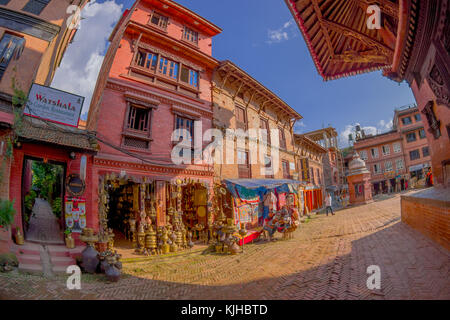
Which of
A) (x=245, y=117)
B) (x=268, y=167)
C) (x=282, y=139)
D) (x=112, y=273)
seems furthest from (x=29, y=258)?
(x=282, y=139)

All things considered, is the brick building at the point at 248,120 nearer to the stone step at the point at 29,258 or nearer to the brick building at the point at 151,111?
the brick building at the point at 151,111

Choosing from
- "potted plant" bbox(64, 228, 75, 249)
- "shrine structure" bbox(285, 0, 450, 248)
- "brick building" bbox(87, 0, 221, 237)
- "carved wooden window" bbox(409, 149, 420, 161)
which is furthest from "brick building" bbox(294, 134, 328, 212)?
"potted plant" bbox(64, 228, 75, 249)

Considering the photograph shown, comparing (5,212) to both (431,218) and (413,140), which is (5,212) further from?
(413,140)

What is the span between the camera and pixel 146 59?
35.7ft

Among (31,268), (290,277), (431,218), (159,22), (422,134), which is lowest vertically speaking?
(290,277)

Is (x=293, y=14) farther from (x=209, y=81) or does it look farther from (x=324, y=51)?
(x=209, y=81)

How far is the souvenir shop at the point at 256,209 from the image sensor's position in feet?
35.0

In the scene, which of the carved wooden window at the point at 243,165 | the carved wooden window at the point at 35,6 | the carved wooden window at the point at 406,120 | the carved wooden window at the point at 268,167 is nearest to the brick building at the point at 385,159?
the carved wooden window at the point at 406,120

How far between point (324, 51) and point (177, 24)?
10.1 m

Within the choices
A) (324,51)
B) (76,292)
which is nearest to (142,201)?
(76,292)

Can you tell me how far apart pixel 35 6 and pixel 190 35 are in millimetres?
7886

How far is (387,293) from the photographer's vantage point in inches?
145

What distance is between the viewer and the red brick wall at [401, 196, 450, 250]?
470 centimetres

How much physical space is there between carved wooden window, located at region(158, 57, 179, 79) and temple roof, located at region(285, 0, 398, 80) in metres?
8.17
